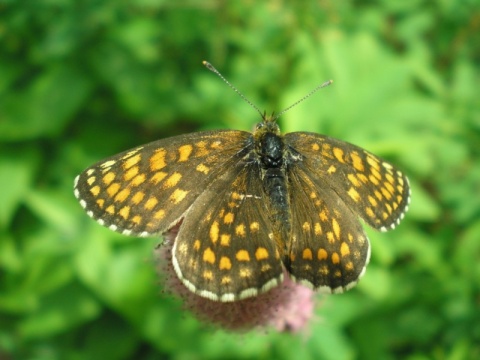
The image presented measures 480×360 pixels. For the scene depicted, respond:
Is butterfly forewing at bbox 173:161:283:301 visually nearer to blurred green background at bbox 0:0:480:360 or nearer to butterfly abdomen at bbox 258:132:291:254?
butterfly abdomen at bbox 258:132:291:254

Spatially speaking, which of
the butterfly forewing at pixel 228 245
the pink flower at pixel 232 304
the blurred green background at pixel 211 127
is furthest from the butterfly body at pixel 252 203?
the blurred green background at pixel 211 127

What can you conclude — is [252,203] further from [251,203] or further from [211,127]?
[211,127]

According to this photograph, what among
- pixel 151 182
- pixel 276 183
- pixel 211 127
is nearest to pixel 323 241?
pixel 276 183

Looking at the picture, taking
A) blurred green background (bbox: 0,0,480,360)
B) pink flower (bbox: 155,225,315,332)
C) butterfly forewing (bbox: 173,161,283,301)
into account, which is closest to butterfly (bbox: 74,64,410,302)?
butterfly forewing (bbox: 173,161,283,301)

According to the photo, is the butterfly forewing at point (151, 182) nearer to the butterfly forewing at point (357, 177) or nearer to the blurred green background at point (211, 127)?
the butterfly forewing at point (357, 177)

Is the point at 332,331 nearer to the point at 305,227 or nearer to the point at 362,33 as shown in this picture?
the point at 305,227

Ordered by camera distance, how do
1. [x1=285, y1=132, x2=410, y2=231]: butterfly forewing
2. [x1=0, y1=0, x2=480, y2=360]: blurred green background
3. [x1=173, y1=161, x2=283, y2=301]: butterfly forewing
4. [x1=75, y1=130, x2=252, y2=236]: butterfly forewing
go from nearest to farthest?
[x1=173, y1=161, x2=283, y2=301]: butterfly forewing → [x1=75, y1=130, x2=252, y2=236]: butterfly forewing → [x1=285, y1=132, x2=410, y2=231]: butterfly forewing → [x1=0, y1=0, x2=480, y2=360]: blurred green background
